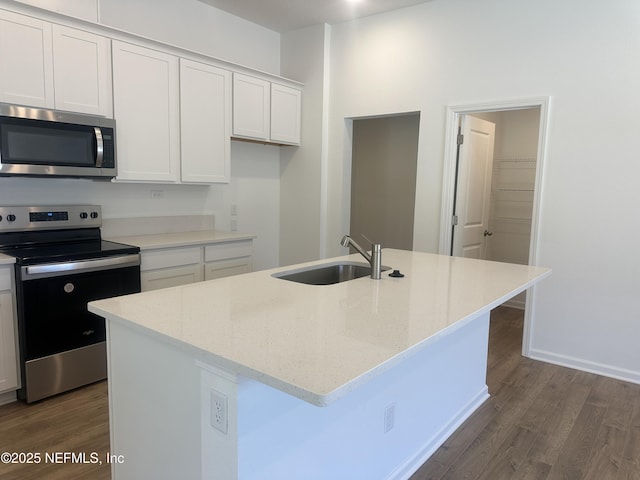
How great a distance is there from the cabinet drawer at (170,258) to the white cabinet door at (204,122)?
1.99ft

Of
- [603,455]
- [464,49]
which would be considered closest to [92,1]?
[464,49]

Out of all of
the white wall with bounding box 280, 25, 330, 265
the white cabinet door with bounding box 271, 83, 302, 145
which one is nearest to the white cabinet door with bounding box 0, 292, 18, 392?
the white cabinet door with bounding box 271, 83, 302, 145

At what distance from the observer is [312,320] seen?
145cm

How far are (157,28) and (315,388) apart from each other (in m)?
3.59

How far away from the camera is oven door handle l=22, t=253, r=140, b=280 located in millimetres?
2451

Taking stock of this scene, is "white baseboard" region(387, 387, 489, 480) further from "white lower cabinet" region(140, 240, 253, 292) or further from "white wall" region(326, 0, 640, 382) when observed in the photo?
"white lower cabinet" region(140, 240, 253, 292)

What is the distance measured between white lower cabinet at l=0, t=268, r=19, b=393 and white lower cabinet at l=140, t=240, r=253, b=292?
2.57ft

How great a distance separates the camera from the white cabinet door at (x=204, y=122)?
3453 millimetres

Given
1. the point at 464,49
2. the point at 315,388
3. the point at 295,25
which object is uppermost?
the point at 295,25

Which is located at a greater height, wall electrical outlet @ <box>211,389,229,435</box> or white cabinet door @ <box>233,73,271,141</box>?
white cabinet door @ <box>233,73,271,141</box>

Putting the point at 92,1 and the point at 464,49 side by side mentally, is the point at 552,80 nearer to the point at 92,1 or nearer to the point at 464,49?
the point at 464,49

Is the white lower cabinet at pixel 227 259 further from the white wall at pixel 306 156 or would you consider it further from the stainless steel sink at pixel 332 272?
the stainless steel sink at pixel 332 272

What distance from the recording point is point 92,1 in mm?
3178

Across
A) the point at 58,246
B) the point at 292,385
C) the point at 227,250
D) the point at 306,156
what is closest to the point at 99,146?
the point at 58,246
